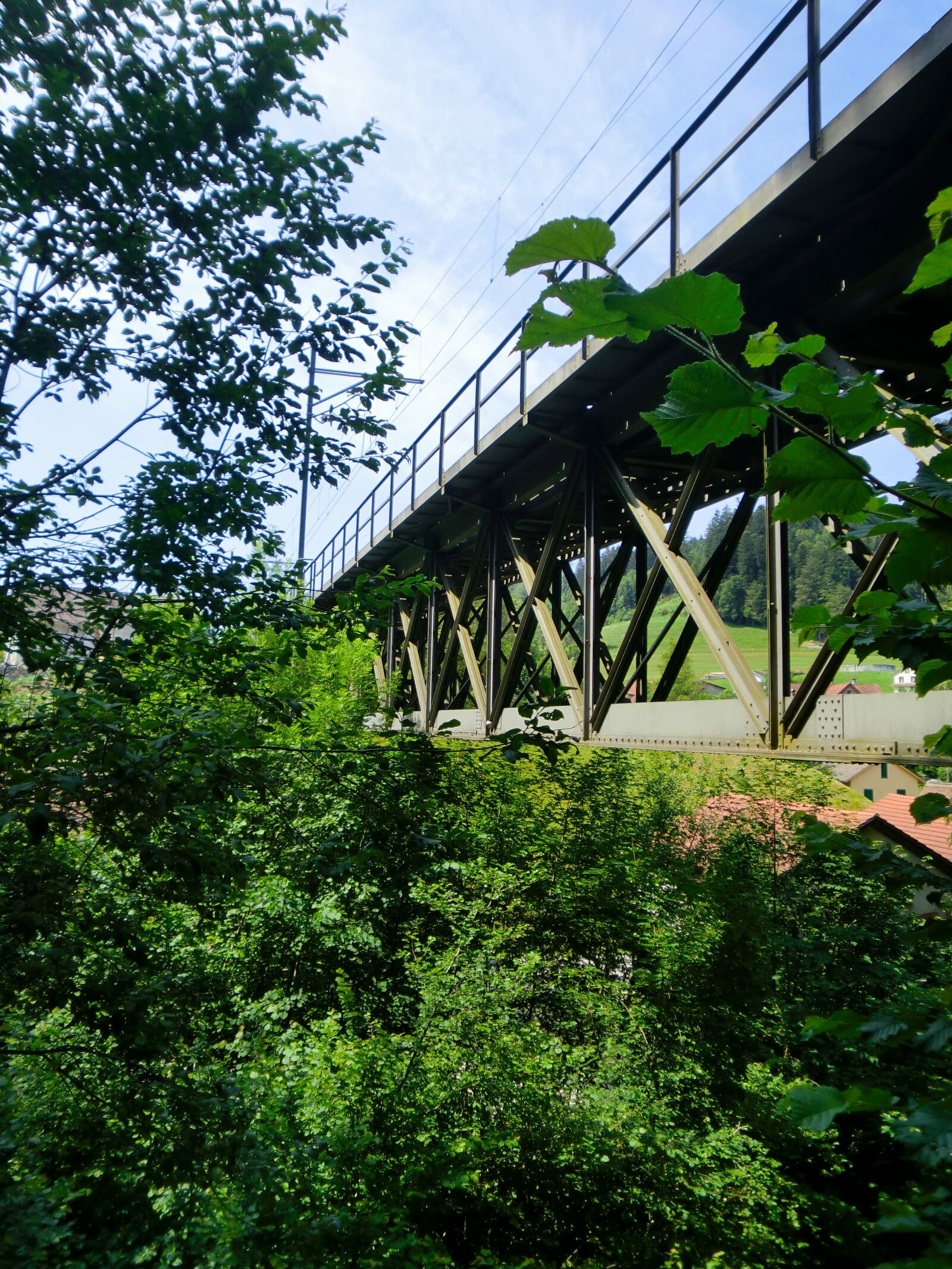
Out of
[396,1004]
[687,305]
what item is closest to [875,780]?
[396,1004]

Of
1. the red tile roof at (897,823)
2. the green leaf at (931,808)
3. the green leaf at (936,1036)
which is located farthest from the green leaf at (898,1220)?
the red tile roof at (897,823)

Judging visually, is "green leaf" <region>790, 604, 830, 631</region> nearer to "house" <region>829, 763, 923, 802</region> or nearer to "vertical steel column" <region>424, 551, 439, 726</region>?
"vertical steel column" <region>424, 551, 439, 726</region>

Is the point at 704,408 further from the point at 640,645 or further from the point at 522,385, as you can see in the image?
the point at 522,385

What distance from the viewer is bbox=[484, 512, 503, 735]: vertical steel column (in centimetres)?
1022

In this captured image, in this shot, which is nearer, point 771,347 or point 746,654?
point 771,347

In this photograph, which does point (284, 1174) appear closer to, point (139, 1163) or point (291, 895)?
point (139, 1163)

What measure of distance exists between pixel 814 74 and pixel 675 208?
1440mm

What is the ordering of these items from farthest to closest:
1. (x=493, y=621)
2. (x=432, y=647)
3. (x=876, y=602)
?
(x=432, y=647) < (x=493, y=621) < (x=876, y=602)

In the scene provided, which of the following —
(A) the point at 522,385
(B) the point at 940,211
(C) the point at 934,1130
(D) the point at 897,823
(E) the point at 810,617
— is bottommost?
(D) the point at 897,823

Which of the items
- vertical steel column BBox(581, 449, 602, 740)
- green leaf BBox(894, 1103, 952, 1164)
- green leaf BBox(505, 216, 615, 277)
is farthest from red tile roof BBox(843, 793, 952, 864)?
green leaf BBox(505, 216, 615, 277)

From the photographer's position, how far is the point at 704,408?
103cm

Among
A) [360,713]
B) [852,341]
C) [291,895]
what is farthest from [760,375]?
[360,713]

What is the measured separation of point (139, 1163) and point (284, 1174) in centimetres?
257

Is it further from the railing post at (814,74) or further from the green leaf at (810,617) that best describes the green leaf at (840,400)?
the railing post at (814,74)
